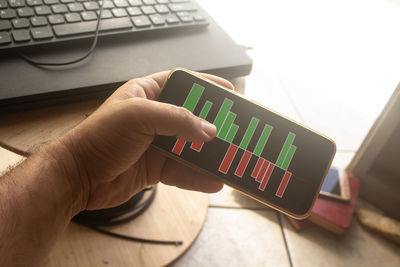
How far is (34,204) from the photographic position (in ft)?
1.10

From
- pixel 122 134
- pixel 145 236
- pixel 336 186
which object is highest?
pixel 122 134

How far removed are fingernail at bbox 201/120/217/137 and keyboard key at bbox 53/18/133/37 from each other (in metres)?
0.16

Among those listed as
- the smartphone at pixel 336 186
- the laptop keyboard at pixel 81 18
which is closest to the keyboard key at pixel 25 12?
the laptop keyboard at pixel 81 18

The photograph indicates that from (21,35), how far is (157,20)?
15cm

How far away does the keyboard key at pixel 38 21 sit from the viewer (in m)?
0.36

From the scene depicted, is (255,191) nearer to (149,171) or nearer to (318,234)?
(149,171)

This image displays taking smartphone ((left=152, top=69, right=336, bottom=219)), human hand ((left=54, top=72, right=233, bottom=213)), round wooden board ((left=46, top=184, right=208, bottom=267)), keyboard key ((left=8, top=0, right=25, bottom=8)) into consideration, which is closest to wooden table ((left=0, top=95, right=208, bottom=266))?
round wooden board ((left=46, top=184, right=208, bottom=267))

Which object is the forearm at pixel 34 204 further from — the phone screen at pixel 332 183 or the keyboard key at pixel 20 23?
the phone screen at pixel 332 183

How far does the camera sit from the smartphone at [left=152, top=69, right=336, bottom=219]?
13.4 inches

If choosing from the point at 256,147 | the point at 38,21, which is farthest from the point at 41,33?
the point at 256,147

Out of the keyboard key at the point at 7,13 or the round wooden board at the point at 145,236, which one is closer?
the keyboard key at the point at 7,13

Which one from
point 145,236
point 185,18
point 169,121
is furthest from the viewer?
point 145,236

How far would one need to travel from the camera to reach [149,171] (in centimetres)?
45

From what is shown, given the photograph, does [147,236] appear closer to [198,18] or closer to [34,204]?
[34,204]
